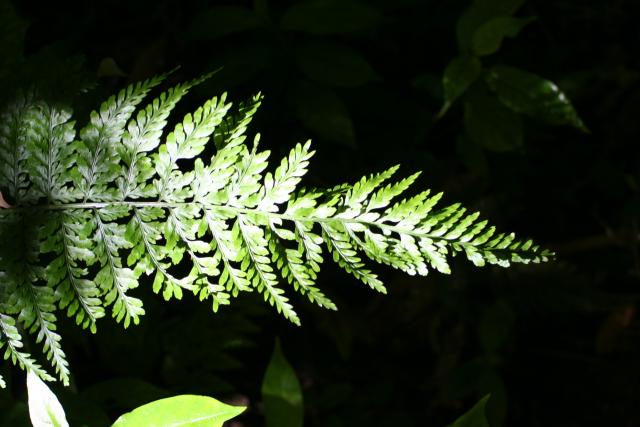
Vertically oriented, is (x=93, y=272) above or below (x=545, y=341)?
above

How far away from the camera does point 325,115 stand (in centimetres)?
233

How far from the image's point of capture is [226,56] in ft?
7.72

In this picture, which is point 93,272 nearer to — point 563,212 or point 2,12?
point 2,12

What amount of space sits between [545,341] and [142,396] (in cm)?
202

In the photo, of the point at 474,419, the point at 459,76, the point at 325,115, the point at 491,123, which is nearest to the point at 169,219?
the point at 474,419

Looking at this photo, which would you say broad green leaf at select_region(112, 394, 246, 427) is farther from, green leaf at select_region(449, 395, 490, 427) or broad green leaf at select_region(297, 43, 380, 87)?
broad green leaf at select_region(297, 43, 380, 87)

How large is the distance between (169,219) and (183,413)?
404mm

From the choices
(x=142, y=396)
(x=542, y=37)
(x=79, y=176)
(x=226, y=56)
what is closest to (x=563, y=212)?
(x=542, y=37)

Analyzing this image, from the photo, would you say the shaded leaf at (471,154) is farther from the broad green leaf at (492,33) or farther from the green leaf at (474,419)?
the green leaf at (474,419)

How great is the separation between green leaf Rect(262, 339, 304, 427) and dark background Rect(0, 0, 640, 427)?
326 millimetres

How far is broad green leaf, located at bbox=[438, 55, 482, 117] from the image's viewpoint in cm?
231

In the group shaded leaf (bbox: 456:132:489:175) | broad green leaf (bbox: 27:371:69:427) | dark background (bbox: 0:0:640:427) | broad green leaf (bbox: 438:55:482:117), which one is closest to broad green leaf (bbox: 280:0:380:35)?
dark background (bbox: 0:0:640:427)

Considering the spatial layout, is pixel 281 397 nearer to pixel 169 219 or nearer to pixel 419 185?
pixel 169 219

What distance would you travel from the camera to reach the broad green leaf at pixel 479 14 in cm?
236
